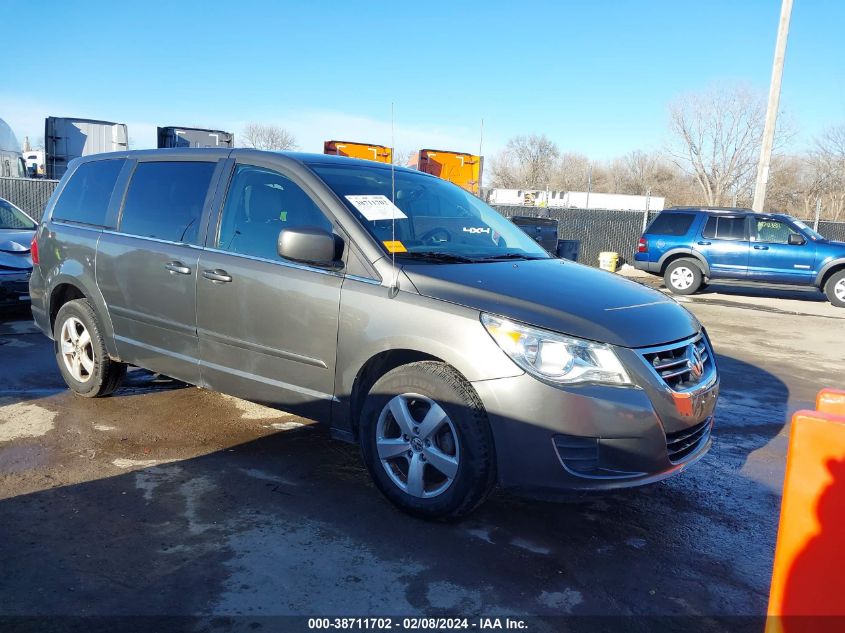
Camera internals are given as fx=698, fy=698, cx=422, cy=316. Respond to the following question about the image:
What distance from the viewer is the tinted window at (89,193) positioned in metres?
5.14

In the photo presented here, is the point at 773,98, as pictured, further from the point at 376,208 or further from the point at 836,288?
the point at 376,208

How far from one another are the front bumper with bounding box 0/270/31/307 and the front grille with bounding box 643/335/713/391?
772 centimetres

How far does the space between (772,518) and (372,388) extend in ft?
7.48

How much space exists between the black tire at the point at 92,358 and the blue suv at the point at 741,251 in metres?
12.3

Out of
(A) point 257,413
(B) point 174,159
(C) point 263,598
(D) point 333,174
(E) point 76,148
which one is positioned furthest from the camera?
(E) point 76,148

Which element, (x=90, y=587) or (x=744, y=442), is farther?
(x=744, y=442)

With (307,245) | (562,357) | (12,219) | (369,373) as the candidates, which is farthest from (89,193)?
(12,219)

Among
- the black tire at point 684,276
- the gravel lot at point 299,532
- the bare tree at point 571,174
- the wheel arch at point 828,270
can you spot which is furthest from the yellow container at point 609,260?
the bare tree at point 571,174

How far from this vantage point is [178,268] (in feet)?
14.4

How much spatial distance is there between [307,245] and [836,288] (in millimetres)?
13566

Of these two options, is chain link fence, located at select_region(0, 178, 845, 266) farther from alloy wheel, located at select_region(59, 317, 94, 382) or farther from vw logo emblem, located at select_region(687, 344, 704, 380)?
vw logo emblem, located at select_region(687, 344, 704, 380)

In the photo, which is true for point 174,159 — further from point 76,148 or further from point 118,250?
point 76,148

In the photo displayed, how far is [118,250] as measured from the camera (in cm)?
482

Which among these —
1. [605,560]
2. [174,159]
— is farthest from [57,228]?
[605,560]
